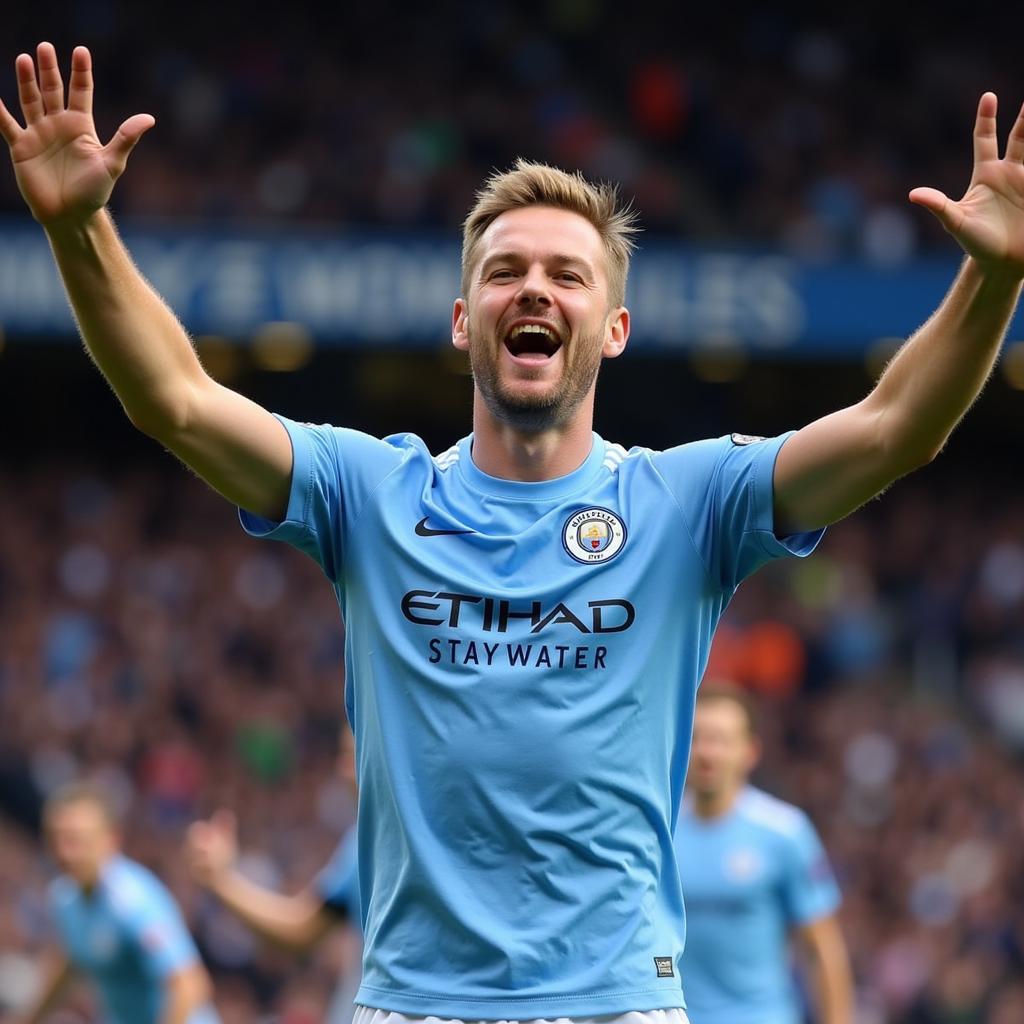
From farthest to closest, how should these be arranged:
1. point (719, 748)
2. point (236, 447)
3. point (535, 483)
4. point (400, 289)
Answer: point (400, 289) → point (719, 748) → point (535, 483) → point (236, 447)

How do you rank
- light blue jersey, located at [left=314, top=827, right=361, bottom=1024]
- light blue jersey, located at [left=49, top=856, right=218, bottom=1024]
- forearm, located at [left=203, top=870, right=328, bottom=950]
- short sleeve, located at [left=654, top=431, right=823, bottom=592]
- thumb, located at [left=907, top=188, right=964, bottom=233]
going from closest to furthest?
thumb, located at [left=907, top=188, right=964, bottom=233]
short sleeve, located at [left=654, top=431, right=823, bottom=592]
forearm, located at [left=203, top=870, right=328, bottom=950]
light blue jersey, located at [left=314, top=827, right=361, bottom=1024]
light blue jersey, located at [left=49, top=856, right=218, bottom=1024]

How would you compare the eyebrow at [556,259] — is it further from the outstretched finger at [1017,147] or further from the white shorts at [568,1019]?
the white shorts at [568,1019]

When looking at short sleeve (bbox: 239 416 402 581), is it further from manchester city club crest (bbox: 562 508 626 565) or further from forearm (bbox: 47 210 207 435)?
manchester city club crest (bbox: 562 508 626 565)

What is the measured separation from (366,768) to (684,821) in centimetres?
423

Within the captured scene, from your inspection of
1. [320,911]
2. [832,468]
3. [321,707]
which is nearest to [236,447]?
[832,468]

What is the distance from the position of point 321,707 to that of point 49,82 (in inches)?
498

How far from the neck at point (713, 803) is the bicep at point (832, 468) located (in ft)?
14.0

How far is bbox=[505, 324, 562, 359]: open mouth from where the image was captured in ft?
11.6

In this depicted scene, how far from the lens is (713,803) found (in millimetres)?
7574

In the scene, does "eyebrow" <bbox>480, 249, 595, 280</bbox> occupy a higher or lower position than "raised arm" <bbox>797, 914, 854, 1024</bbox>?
higher

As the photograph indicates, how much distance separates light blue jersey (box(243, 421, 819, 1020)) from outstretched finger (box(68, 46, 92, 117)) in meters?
0.66

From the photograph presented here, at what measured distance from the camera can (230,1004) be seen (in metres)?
12.9

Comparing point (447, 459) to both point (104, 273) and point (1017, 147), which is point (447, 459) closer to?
point (104, 273)

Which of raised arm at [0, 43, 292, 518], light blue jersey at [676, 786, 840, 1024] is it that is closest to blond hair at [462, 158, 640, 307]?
raised arm at [0, 43, 292, 518]
